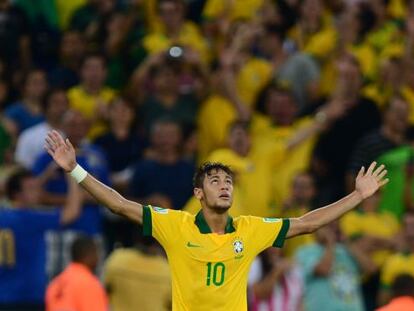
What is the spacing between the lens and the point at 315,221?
976 cm

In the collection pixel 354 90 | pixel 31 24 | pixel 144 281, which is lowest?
pixel 144 281

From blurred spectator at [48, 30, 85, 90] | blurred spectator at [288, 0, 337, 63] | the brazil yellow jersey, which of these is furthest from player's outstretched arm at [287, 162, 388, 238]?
blurred spectator at [288, 0, 337, 63]

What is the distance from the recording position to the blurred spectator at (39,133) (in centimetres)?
1506

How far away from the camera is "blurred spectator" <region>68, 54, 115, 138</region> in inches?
610

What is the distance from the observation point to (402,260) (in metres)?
14.0

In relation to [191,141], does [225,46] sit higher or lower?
higher

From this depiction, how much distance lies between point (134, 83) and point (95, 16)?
4.53ft

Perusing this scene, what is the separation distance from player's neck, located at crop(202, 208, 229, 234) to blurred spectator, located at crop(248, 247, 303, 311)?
170 inches

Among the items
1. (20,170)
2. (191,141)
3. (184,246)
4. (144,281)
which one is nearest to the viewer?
(184,246)

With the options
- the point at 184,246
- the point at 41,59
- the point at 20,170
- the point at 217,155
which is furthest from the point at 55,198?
the point at 184,246

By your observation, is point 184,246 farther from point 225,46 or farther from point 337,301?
point 225,46

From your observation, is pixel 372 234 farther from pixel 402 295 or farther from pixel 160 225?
pixel 160 225

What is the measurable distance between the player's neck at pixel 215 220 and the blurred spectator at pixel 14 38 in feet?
23.2

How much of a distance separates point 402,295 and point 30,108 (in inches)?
215
